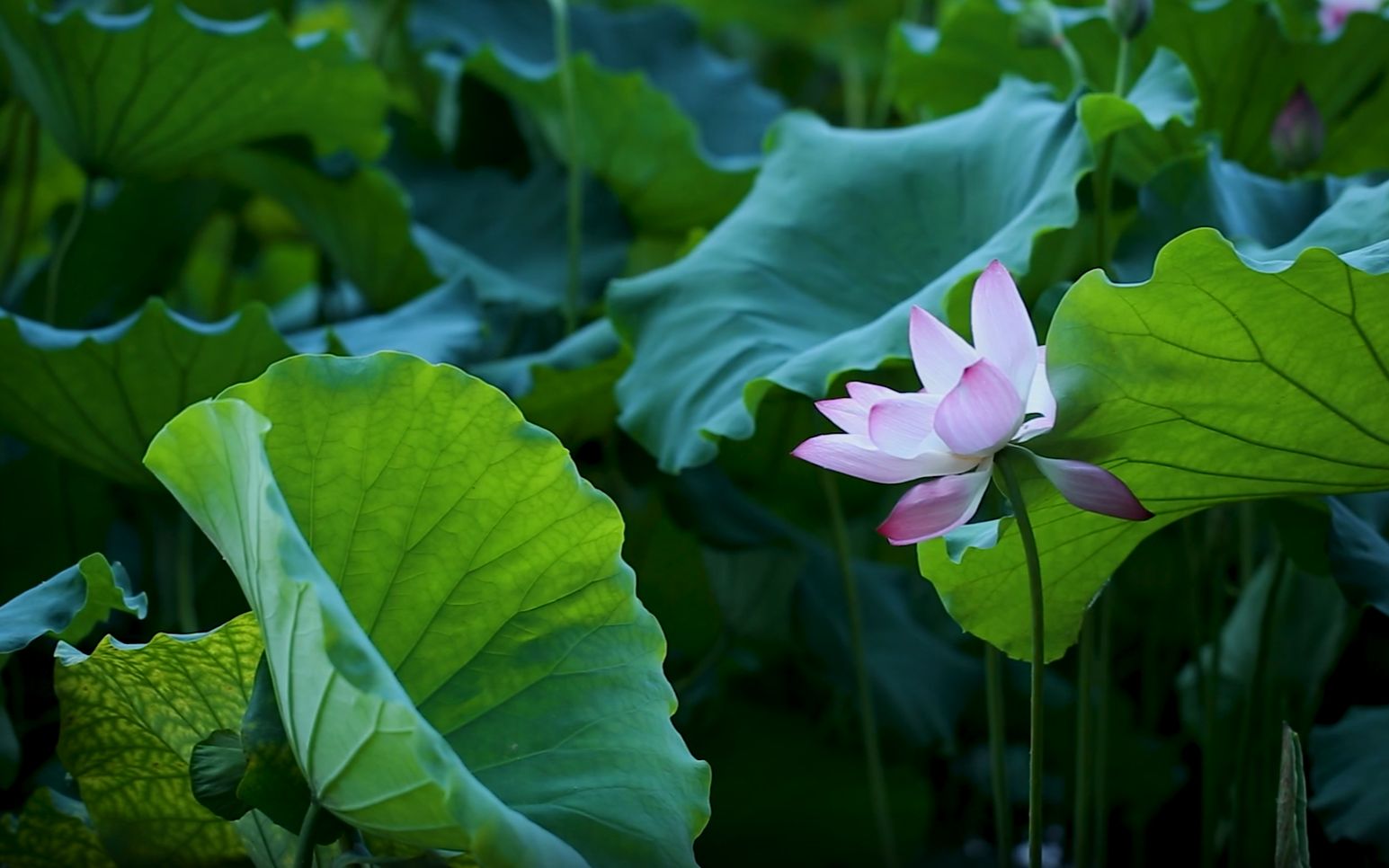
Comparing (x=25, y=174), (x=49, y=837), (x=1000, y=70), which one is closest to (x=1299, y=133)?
(x=1000, y=70)

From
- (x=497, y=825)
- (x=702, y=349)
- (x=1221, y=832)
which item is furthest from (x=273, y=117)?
(x=1221, y=832)

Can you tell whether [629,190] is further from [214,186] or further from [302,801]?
[302,801]

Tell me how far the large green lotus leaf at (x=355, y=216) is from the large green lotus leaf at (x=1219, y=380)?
781 mm

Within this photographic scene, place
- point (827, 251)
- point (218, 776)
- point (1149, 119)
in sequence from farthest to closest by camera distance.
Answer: point (827, 251)
point (1149, 119)
point (218, 776)

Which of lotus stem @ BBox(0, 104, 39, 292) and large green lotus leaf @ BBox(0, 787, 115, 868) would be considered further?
lotus stem @ BBox(0, 104, 39, 292)

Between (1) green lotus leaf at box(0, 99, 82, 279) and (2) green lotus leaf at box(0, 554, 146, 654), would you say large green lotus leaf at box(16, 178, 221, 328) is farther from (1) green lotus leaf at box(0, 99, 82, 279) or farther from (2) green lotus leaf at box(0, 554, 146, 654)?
(2) green lotus leaf at box(0, 554, 146, 654)

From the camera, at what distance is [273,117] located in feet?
4.18

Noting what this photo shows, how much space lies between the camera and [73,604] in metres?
0.75

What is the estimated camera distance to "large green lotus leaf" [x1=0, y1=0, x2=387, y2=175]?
1.15m

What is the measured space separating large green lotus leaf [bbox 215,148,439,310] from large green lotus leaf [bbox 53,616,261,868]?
662 mm

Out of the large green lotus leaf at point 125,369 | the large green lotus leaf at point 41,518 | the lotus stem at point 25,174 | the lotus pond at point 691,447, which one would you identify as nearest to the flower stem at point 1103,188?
the lotus pond at point 691,447

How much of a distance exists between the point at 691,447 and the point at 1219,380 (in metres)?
0.35

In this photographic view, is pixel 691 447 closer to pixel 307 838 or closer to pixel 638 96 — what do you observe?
pixel 307 838

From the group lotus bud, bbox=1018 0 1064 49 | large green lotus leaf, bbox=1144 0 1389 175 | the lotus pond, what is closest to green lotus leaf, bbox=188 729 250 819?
the lotus pond
